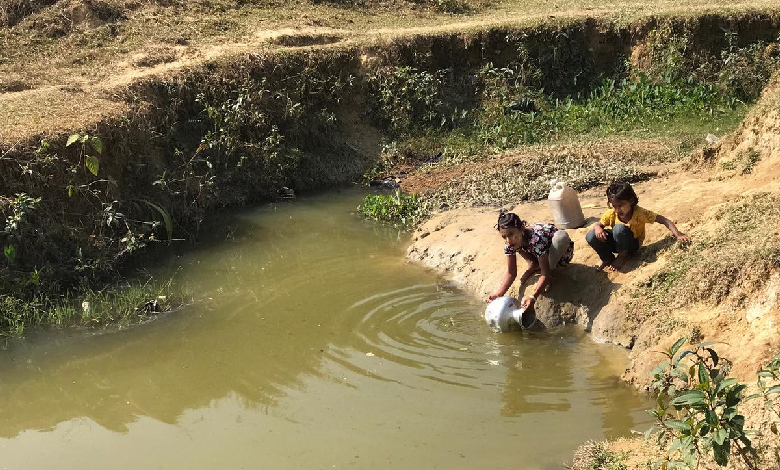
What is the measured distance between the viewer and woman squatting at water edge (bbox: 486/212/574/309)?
6688 mm

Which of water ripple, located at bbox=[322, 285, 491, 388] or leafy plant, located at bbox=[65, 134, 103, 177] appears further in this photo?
leafy plant, located at bbox=[65, 134, 103, 177]

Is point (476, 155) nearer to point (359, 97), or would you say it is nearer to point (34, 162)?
point (359, 97)

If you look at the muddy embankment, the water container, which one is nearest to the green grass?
the muddy embankment

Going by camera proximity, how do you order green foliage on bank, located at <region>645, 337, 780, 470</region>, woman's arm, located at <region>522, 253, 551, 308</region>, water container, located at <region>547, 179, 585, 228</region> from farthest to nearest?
water container, located at <region>547, 179, 585, 228</region> < woman's arm, located at <region>522, 253, 551, 308</region> < green foliage on bank, located at <region>645, 337, 780, 470</region>

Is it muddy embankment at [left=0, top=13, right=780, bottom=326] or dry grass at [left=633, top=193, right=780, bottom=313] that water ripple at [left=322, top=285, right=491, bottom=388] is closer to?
dry grass at [left=633, top=193, right=780, bottom=313]

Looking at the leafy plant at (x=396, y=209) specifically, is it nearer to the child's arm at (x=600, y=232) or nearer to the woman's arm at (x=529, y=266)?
the woman's arm at (x=529, y=266)

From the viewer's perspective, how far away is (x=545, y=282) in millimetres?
6820

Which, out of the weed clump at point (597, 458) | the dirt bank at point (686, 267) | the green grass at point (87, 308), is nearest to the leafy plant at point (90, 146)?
the green grass at point (87, 308)

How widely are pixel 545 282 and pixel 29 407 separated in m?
4.04

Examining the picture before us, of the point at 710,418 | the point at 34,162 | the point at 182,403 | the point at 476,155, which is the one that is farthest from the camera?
the point at 476,155

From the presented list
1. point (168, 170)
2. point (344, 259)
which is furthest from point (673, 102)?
point (168, 170)

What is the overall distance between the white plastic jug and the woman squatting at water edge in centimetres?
8

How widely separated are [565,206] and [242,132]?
208 inches

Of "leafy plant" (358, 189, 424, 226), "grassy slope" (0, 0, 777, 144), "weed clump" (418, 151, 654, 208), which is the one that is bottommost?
"leafy plant" (358, 189, 424, 226)
